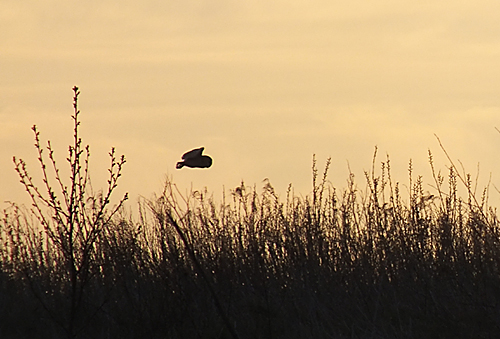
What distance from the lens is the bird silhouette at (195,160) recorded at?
4.25 metres

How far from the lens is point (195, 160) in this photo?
169 inches

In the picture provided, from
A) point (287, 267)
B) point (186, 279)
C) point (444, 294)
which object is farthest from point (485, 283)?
point (186, 279)

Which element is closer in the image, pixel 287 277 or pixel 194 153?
pixel 194 153

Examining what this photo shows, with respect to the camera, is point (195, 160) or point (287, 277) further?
point (287, 277)

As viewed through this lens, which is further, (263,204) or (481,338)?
(263,204)

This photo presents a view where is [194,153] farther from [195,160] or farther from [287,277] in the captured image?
[287,277]

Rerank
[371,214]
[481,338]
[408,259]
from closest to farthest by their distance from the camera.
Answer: [481,338], [408,259], [371,214]

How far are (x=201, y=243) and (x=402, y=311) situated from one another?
2256mm

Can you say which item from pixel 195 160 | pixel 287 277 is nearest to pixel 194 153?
pixel 195 160

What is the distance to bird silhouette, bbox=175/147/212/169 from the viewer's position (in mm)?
4254

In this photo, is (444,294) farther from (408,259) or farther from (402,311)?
(408,259)

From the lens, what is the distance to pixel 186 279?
678 centimetres

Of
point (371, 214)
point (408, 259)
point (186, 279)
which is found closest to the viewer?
point (186, 279)

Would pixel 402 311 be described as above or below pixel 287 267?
below
